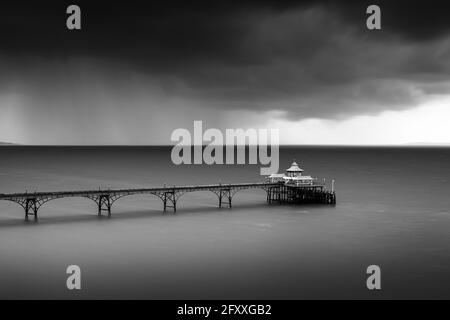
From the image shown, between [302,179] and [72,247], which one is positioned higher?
[302,179]

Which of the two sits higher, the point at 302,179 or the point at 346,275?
the point at 302,179

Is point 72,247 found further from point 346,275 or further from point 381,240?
point 381,240

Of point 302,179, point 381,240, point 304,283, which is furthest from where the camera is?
point 302,179

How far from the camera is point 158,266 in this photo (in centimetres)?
4266

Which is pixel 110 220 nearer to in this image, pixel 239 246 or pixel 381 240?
pixel 239 246

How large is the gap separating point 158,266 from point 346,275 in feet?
50.2

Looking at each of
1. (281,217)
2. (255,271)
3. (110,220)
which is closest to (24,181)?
(110,220)

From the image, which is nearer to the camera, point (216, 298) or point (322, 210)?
point (216, 298)

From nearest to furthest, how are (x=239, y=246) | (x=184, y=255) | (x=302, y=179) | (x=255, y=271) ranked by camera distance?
(x=255, y=271) → (x=184, y=255) → (x=239, y=246) → (x=302, y=179)

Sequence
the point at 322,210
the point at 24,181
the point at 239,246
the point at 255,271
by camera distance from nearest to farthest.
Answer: the point at 255,271
the point at 239,246
the point at 322,210
the point at 24,181

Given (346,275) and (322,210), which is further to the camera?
(322,210)
